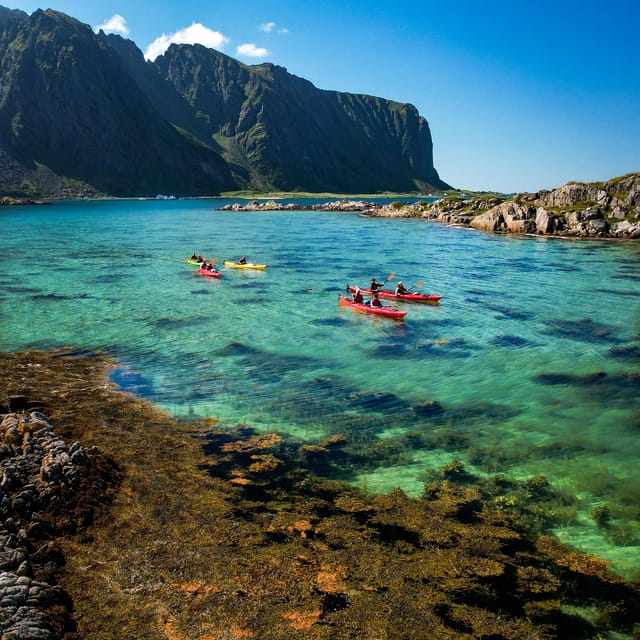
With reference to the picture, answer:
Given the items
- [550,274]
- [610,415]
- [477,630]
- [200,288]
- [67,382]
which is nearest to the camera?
[477,630]

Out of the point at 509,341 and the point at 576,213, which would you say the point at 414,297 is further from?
the point at 576,213

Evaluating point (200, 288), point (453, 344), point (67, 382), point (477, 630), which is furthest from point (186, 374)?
point (200, 288)

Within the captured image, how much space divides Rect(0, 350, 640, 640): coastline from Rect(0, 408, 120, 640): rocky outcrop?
0.13 metres

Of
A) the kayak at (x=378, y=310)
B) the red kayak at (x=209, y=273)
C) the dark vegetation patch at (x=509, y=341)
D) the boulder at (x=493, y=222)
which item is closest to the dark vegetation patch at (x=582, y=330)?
the dark vegetation patch at (x=509, y=341)

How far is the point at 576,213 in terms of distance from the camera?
86562 mm

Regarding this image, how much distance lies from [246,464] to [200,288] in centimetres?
2966

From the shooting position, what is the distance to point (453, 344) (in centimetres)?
2692

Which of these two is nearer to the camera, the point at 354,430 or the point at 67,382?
the point at 354,430

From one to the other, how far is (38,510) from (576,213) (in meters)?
94.1

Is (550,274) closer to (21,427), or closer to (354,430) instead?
(354,430)

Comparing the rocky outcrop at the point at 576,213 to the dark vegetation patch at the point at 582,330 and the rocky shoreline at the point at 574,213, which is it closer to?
the rocky shoreline at the point at 574,213

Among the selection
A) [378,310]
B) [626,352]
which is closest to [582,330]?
[626,352]

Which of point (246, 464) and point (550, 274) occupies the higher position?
point (550, 274)

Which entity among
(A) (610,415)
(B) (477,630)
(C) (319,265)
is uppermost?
(C) (319,265)
